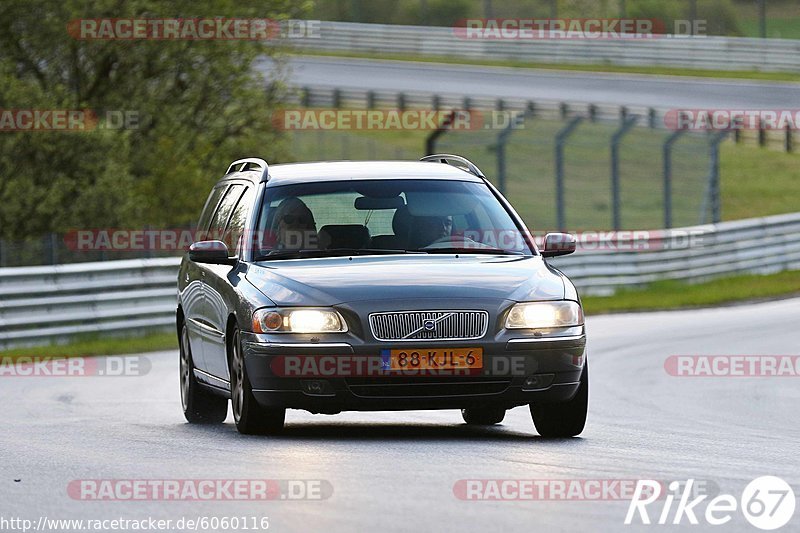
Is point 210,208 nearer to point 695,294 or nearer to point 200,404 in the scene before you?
point 200,404

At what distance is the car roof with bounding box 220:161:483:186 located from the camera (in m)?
11.2

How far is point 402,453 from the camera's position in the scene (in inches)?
364

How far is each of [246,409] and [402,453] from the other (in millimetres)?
1266

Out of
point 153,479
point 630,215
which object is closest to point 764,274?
point 630,215

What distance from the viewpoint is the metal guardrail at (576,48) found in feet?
183

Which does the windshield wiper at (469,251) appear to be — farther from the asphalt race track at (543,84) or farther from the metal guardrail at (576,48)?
the metal guardrail at (576,48)

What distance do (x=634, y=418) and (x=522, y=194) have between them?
28511 mm

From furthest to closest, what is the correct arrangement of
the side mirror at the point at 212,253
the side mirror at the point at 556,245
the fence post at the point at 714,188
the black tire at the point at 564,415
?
the fence post at the point at 714,188
the side mirror at the point at 556,245
the side mirror at the point at 212,253
the black tire at the point at 564,415

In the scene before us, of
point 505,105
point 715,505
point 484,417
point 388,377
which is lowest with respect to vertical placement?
point 505,105

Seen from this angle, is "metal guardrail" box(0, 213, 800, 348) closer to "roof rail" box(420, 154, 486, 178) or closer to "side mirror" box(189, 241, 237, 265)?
"roof rail" box(420, 154, 486, 178)

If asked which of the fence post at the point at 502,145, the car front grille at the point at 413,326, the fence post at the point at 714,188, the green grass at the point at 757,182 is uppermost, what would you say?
the car front grille at the point at 413,326


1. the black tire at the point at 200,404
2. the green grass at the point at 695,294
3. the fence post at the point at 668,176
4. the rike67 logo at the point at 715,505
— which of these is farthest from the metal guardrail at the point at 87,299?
the rike67 logo at the point at 715,505

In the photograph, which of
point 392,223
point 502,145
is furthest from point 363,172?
point 502,145

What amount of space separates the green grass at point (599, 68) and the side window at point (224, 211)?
1680 inches
